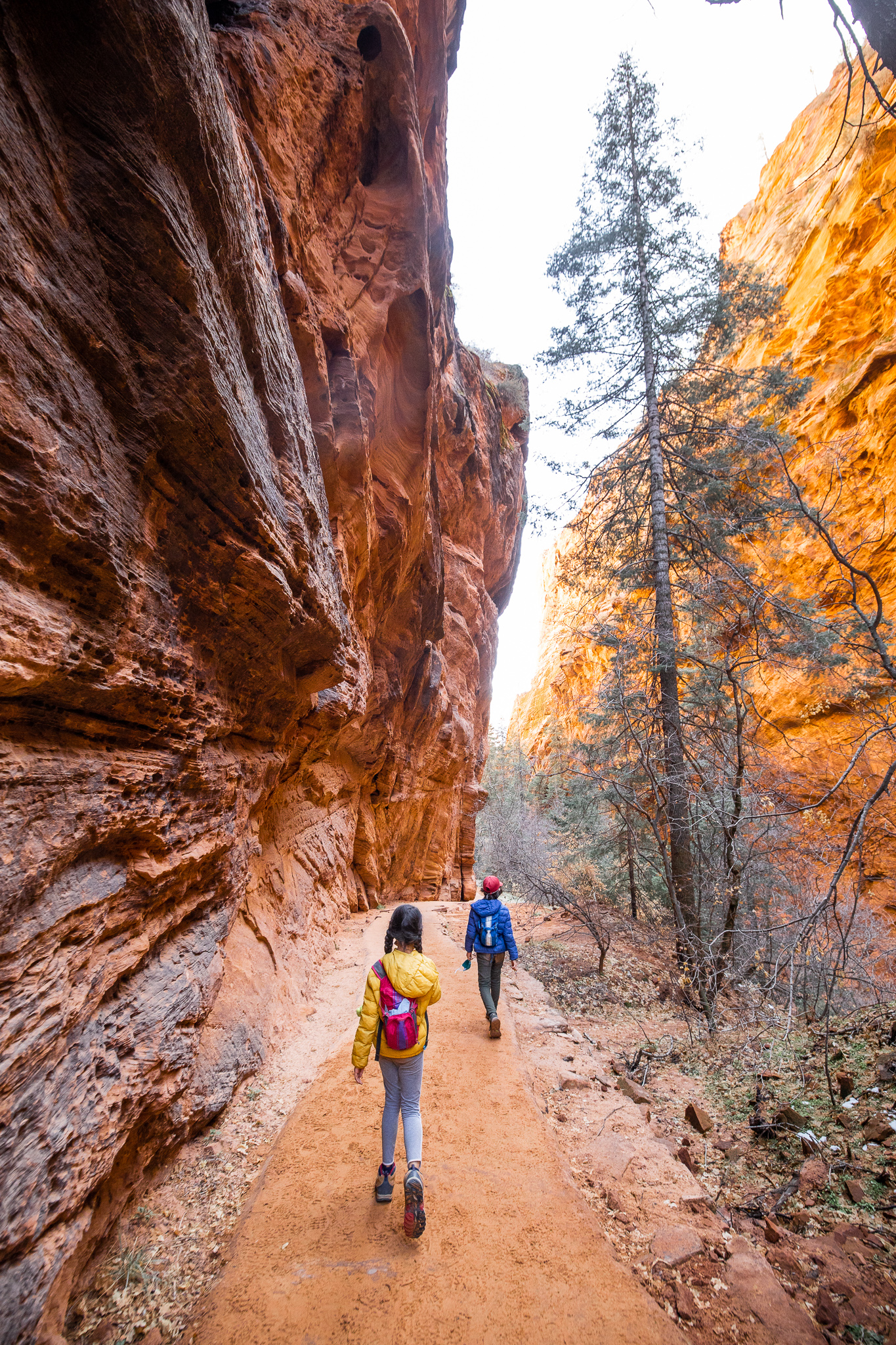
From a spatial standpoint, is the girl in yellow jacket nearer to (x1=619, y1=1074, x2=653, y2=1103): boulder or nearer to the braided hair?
the braided hair

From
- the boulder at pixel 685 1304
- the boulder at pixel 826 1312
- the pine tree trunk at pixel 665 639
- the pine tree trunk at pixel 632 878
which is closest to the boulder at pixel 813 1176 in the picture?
the boulder at pixel 826 1312

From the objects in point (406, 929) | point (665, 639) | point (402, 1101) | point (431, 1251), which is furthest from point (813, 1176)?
point (665, 639)

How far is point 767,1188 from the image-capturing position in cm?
316

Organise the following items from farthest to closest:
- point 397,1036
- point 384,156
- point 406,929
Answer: point 384,156
point 406,929
point 397,1036

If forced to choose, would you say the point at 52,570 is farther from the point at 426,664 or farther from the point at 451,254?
the point at 451,254

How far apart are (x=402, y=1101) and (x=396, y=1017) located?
563 millimetres

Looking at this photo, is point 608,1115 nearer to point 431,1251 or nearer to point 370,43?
point 431,1251

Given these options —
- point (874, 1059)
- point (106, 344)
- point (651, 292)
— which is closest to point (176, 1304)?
point (106, 344)

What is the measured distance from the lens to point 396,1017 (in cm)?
280

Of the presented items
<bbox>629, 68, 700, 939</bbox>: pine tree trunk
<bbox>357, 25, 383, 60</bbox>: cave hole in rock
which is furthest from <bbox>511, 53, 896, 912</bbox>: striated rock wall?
<bbox>357, 25, 383, 60</bbox>: cave hole in rock

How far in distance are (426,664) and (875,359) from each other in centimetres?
1752

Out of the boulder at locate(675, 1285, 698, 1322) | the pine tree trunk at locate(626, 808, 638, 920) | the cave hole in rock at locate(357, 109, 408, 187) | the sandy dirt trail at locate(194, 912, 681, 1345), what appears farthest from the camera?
the pine tree trunk at locate(626, 808, 638, 920)

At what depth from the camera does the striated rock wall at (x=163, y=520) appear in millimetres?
2041

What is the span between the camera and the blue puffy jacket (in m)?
5.05
